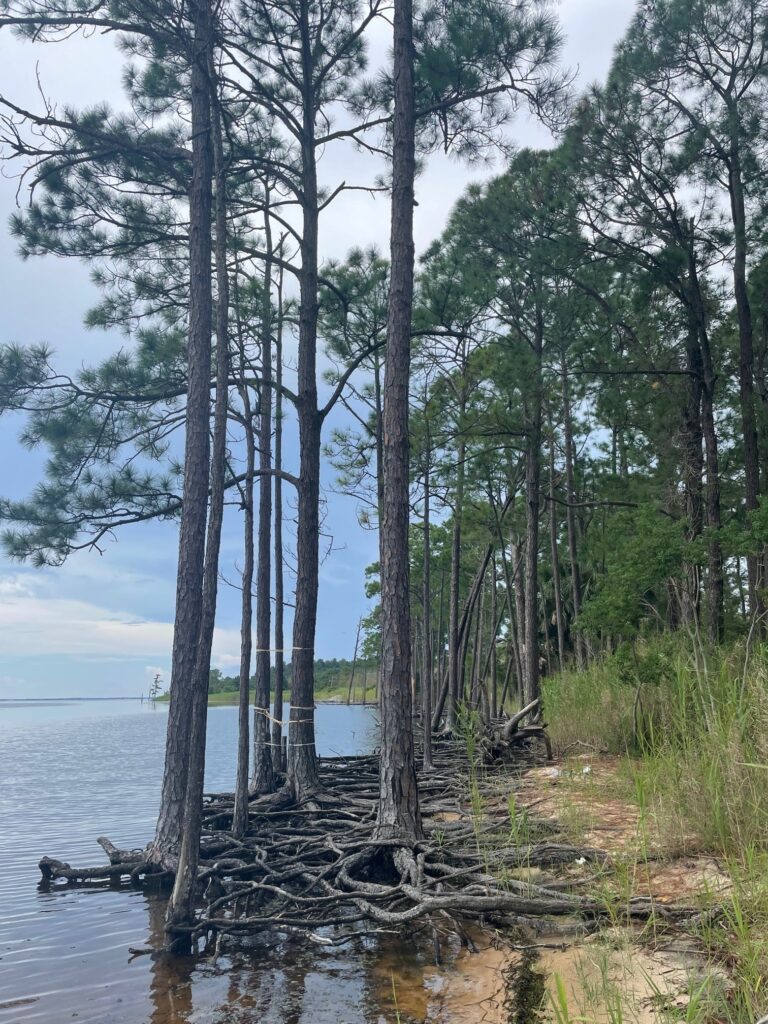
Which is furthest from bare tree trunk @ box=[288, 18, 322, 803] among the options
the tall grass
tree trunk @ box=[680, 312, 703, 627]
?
A: tree trunk @ box=[680, 312, 703, 627]

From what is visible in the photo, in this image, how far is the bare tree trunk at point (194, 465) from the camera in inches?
273

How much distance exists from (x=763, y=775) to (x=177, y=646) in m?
4.84

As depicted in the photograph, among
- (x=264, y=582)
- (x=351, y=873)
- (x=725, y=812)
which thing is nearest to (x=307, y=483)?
Answer: (x=264, y=582)

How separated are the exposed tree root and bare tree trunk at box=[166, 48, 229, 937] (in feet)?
0.73

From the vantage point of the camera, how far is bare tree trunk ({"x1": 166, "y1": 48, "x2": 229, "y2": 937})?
5418 mm

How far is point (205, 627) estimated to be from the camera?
582 cm

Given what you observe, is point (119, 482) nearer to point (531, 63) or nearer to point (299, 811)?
point (299, 811)

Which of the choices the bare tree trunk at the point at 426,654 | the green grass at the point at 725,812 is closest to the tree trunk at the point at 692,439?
the bare tree trunk at the point at 426,654

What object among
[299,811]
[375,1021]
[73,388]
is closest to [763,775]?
[375,1021]

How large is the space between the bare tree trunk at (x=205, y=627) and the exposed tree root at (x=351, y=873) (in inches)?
8.8

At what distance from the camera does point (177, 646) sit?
23.9 ft

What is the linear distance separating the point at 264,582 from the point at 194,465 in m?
2.80

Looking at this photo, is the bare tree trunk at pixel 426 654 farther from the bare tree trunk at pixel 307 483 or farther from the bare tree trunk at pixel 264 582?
the bare tree trunk at pixel 264 582

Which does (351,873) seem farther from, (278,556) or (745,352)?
(745,352)
